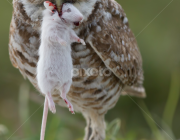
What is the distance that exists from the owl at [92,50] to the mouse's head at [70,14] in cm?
12

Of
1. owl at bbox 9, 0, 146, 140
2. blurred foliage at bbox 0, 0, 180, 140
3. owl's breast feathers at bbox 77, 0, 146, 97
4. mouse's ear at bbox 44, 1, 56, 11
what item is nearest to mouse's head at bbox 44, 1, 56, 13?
mouse's ear at bbox 44, 1, 56, 11

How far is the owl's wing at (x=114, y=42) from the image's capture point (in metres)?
2.04

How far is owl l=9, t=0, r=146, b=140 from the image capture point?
76.8 inches

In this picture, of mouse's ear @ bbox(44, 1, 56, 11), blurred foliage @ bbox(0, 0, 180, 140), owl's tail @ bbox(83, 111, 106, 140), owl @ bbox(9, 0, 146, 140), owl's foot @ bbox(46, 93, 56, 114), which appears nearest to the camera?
owl's foot @ bbox(46, 93, 56, 114)

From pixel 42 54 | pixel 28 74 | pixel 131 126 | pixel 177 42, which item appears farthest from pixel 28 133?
pixel 177 42

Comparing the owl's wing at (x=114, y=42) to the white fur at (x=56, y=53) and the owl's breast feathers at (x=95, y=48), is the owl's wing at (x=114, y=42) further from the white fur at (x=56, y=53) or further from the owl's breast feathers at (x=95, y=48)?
the white fur at (x=56, y=53)

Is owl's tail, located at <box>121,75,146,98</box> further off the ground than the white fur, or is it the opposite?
the white fur

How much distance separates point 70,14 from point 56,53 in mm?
203

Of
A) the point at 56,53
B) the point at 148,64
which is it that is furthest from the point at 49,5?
the point at 148,64

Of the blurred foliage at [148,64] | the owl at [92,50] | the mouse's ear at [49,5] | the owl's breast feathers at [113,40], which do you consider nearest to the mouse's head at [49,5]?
the mouse's ear at [49,5]

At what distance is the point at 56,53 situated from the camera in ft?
5.27

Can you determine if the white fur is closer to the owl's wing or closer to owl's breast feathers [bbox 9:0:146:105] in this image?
owl's breast feathers [bbox 9:0:146:105]

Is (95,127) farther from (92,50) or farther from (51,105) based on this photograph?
(51,105)

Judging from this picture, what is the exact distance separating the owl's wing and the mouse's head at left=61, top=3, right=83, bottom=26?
1.22 feet
